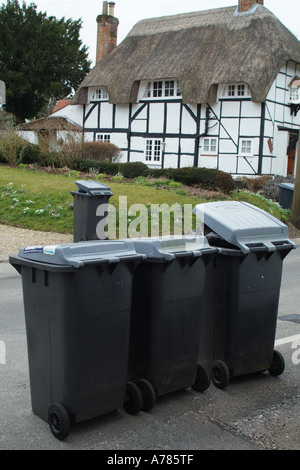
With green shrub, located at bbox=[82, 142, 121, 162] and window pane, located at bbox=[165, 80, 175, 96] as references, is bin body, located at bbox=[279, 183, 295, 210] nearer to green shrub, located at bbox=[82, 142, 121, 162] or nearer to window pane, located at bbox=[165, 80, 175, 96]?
green shrub, located at bbox=[82, 142, 121, 162]

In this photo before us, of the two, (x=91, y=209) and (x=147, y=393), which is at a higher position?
(x=91, y=209)

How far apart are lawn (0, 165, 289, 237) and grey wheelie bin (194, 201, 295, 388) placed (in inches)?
332

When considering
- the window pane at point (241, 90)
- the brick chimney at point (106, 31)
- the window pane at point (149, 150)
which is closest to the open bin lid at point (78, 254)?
the window pane at point (241, 90)

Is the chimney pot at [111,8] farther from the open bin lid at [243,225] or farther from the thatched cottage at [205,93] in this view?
the open bin lid at [243,225]

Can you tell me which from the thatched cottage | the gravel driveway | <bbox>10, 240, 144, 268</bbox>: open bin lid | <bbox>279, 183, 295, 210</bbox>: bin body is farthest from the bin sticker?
the thatched cottage

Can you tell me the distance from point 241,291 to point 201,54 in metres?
27.4

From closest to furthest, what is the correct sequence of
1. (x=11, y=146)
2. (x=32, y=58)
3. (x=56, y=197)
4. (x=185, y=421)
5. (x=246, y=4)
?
(x=185, y=421), (x=56, y=197), (x=11, y=146), (x=246, y=4), (x=32, y=58)

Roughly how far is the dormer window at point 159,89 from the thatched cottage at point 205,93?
0.06 m

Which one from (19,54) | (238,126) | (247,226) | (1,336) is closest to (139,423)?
(247,226)

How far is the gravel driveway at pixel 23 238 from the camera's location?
11.3 m

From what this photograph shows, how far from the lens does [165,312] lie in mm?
4125

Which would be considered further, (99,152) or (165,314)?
(99,152)

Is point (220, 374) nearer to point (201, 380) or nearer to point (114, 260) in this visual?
point (201, 380)

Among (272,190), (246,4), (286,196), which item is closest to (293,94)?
(246,4)
